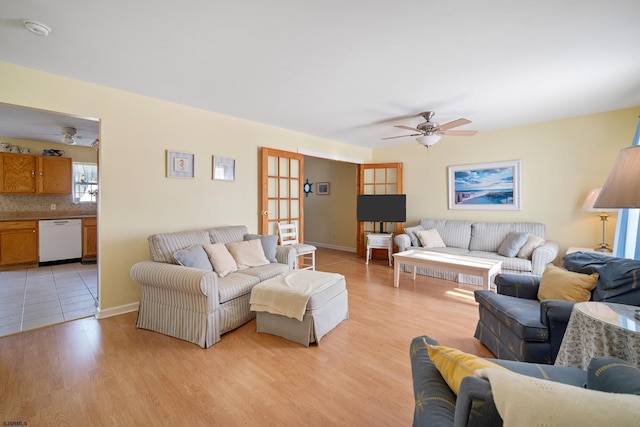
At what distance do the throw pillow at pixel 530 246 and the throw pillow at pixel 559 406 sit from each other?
4108 millimetres

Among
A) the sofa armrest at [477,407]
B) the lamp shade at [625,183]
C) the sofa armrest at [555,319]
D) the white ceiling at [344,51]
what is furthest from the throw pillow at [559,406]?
the white ceiling at [344,51]

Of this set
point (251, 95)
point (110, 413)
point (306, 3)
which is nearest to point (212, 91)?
point (251, 95)

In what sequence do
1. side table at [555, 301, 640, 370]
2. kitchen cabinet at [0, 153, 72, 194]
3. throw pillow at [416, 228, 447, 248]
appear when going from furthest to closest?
kitchen cabinet at [0, 153, 72, 194]
throw pillow at [416, 228, 447, 248]
side table at [555, 301, 640, 370]

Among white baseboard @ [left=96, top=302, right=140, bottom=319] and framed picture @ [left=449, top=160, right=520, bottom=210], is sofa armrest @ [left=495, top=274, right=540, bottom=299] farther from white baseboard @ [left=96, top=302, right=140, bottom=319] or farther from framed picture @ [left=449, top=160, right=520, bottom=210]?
white baseboard @ [left=96, top=302, right=140, bottom=319]

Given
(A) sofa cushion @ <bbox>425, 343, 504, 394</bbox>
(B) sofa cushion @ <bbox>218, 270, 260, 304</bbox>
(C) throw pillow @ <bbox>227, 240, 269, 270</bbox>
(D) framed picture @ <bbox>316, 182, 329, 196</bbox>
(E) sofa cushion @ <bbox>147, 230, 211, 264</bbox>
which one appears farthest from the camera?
(D) framed picture @ <bbox>316, 182, 329, 196</bbox>

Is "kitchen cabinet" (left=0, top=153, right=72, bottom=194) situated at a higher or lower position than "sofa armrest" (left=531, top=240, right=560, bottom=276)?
higher

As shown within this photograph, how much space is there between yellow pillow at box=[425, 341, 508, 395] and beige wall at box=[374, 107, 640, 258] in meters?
4.57

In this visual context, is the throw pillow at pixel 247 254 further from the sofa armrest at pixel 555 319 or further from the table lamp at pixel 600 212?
the table lamp at pixel 600 212

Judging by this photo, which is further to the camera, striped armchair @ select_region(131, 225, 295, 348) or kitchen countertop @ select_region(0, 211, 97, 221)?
kitchen countertop @ select_region(0, 211, 97, 221)

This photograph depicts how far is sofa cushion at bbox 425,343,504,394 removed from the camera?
85cm

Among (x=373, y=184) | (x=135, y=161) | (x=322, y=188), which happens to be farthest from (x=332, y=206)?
(x=135, y=161)

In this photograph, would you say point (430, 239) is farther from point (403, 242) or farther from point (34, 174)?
point (34, 174)

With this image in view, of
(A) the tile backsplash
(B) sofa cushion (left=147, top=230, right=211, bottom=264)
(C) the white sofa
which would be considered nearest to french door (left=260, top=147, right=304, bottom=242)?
(B) sofa cushion (left=147, top=230, right=211, bottom=264)

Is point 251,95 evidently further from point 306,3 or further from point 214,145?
point 306,3
